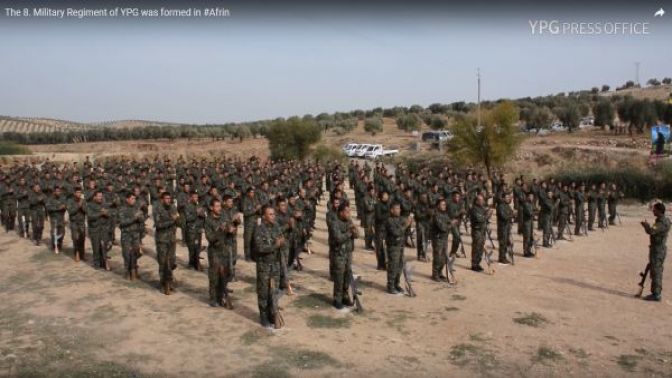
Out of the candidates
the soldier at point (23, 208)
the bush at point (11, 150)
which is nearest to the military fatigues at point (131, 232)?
the soldier at point (23, 208)

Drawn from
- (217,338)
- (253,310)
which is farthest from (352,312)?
(217,338)

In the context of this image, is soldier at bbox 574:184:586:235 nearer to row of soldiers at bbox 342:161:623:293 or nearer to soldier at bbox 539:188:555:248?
row of soldiers at bbox 342:161:623:293

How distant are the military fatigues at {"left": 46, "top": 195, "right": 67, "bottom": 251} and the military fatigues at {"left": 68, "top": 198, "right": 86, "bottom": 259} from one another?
0.70 m

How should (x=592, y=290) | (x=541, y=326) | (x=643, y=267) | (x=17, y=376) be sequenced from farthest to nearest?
(x=643, y=267), (x=592, y=290), (x=541, y=326), (x=17, y=376)

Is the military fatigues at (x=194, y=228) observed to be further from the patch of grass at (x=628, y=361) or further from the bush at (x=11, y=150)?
the bush at (x=11, y=150)

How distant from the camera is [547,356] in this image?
7664 millimetres

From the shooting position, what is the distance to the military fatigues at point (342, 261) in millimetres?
9578

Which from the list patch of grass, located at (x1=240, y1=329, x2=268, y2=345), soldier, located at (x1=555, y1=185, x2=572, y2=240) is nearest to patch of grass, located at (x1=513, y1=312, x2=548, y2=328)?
patch of grass, located at (x1=240, y1=329, x2=268, y2=345)

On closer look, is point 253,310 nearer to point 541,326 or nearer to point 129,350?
point 129,350

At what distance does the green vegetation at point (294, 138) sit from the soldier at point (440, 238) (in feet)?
98.9

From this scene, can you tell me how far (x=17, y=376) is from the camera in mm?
6938

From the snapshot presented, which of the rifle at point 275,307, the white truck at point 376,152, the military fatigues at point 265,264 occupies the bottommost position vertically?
the rifle at point 275,307

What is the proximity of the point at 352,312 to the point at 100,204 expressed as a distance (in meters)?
6.52

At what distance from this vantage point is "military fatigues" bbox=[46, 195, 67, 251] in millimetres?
13457
